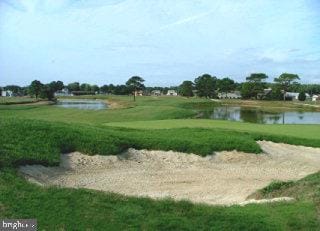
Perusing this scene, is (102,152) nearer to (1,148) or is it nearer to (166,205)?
(1,148)

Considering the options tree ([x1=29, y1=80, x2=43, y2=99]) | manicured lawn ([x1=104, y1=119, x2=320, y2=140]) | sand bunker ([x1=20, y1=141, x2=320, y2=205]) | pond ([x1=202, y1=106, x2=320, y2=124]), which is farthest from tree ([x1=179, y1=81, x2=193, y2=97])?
sand bunker ([x1=20, y1=141, x2=320, y2=205])

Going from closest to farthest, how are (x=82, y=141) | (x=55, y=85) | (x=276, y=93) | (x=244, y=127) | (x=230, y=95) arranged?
(x=82, y=141)
(x=244, y=127)
(x=276, y=93)
(x=55, y=85)
(x=230, y=95)

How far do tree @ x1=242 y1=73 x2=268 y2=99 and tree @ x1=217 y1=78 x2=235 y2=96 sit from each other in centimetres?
992

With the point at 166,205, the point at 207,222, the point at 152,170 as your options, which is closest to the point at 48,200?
the point at 166,205

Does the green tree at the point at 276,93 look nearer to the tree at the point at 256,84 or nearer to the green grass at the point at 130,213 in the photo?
the tree at the point at 256,84

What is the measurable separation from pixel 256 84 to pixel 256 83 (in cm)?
73

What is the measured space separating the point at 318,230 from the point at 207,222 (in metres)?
2.43

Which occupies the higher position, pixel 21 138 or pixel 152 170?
pixel 21 138

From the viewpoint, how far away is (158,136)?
24031 millimetres

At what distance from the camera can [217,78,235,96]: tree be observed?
174000mm

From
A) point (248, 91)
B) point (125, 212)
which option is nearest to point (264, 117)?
point (125, 212)

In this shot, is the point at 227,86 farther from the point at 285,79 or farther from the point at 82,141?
the point at 82,141

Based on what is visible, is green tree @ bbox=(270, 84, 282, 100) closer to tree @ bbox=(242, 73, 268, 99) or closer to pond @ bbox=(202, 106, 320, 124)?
tree @ bbox=(242, 73, 268, 99)

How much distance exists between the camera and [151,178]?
18.9 m
